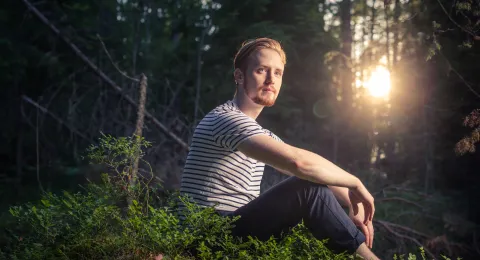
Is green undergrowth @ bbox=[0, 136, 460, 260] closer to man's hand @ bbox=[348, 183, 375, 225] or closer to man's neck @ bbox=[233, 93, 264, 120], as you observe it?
man's hand @ bbox=[348, 183, 375, 225]

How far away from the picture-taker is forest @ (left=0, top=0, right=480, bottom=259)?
757cm

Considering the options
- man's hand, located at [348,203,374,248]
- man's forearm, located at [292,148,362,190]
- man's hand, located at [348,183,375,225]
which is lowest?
man's hand, located at [348,203,374,248]

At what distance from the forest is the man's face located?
1900 mm

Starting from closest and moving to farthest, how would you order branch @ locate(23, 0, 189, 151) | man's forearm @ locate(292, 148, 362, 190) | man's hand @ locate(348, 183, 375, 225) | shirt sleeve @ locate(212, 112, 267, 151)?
1. man's forearm @ locate(292, 148, 362, 190)
2. shirt sleeve @ locate(212, 112, 267, 151)
3. man's hand @ locate(348, 183, 375, 225)
4. branch @ locate(23, 0, 189, 151)

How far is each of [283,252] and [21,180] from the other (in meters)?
14.0

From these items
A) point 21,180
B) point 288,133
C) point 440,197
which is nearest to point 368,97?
point 288,133

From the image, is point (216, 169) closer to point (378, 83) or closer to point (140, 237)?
point (140, 237)

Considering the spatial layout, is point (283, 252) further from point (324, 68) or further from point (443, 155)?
point (324, 68)

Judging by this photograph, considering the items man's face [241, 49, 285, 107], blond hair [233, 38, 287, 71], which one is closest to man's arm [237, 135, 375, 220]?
man's face [241, 49, 285, 107]

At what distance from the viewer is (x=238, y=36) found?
44.6 ft

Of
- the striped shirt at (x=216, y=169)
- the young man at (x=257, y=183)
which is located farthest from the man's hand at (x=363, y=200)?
the striped shirt at (x=216, y=169)

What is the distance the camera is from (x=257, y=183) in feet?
13.1

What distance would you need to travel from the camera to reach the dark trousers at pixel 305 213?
351 cm

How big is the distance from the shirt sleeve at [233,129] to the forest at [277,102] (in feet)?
8.22
